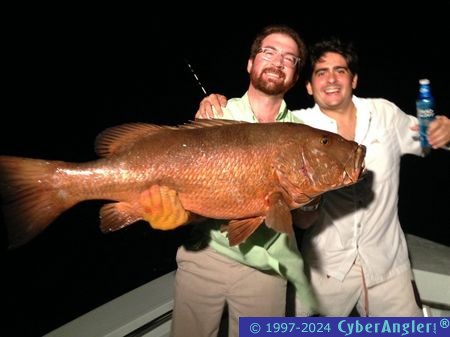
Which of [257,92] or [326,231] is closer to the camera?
[257,92]

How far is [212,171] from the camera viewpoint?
2.14 metres

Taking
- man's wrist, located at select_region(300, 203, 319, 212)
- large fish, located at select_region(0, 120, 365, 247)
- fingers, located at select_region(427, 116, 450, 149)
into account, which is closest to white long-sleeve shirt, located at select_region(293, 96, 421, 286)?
A: fingers, located at select_region(427, 116, 450, 149)

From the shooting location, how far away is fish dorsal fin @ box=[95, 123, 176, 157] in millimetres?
2176

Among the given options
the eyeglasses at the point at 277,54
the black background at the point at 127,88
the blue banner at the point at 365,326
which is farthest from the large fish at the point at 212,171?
the black background at the point at 127,88

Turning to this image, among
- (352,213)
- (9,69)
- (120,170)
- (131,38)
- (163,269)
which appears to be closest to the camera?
(120,170)

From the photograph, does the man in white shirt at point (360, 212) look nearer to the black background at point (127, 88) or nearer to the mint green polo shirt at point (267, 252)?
the mint green polo shirt at point (267, 252)

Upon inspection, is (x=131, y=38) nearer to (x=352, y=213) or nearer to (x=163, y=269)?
(x=163, y=269)

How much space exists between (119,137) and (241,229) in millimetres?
974

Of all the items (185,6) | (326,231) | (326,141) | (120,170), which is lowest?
(326,231)

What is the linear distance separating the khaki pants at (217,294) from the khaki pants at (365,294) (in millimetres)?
568

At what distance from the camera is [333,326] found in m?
2.78

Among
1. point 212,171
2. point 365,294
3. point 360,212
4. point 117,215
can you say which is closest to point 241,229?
point 212,171

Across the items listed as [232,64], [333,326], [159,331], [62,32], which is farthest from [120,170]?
[232,64]

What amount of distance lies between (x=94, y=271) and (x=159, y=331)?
6671 millimetres
